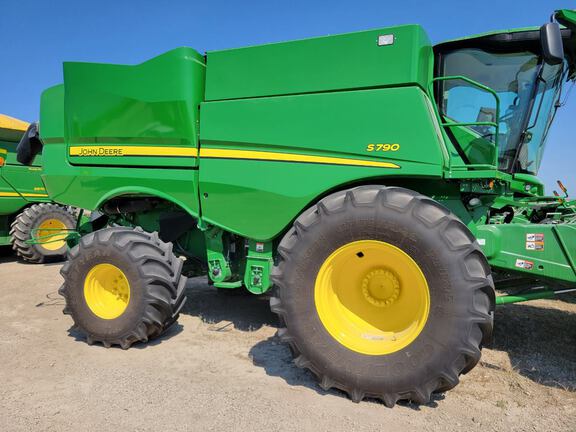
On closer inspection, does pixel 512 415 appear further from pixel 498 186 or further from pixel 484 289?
pixel 498 186

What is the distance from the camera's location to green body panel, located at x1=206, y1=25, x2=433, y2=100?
3213mm

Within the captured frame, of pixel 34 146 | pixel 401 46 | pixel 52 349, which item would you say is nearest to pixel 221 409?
pixel 52 349

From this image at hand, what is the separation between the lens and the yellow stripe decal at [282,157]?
3.24 metres

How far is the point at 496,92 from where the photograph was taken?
359cm

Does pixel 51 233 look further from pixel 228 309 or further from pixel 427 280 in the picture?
pixel 427 280

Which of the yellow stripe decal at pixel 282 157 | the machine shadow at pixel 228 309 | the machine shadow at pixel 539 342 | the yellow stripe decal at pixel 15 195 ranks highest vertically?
the yellow stripe decal at pixel 282 157

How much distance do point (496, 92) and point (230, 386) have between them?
3199mm

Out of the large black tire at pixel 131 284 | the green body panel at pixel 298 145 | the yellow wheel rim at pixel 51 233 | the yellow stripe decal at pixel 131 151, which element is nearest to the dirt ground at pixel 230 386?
the large black tire at pixel 131 284

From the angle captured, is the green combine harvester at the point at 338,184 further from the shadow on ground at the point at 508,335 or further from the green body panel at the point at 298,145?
the shadow on ground at the point at 508,335

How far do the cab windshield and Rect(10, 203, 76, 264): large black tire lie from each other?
314 inches

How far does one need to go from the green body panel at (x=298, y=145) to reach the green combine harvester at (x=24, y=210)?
5972 mm

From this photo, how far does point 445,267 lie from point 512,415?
102 cm

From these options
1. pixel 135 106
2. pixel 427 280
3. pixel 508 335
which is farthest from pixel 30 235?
pixel 508 335

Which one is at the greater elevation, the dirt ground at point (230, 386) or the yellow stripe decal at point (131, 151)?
the yellow stripe decal at point (131, 151)
